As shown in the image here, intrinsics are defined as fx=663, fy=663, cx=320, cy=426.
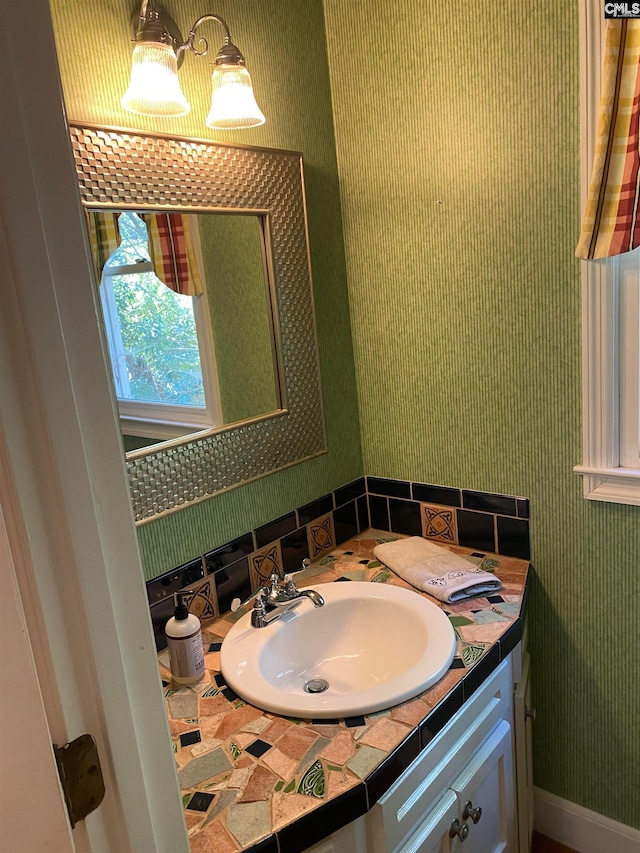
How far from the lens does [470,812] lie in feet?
4.32

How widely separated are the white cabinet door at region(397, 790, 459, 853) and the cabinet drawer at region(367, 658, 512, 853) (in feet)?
0.06

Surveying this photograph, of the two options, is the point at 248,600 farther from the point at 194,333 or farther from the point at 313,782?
the point at 194,333

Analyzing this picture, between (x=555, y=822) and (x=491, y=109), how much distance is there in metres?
1.90

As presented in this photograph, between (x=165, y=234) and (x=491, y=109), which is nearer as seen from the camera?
Result: (x=165, y=234)

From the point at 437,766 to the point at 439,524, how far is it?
0.75 m

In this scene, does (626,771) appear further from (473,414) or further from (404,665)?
(473,414)

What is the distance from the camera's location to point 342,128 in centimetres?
182

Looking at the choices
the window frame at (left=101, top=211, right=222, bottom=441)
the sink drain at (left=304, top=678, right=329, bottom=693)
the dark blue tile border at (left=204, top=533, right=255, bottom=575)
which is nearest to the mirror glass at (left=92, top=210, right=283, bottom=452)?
the window frame at (left=101, top=211, right=222, bottom=441)

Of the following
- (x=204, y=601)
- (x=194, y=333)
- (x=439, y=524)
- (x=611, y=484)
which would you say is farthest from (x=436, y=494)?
(x=194, y=333)

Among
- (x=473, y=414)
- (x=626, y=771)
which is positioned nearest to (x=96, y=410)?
(x=473, y=414)

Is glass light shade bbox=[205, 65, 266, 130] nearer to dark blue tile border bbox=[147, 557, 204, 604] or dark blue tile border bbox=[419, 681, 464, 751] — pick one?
dark blue tile border bbox=[147, 557, 204, 604]

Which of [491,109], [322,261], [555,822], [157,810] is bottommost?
[555,822]

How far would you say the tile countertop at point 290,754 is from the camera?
989 mm

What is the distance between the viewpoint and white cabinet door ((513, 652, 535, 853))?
1571 millimetres
